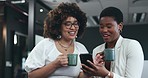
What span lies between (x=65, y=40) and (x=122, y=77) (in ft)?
1.54

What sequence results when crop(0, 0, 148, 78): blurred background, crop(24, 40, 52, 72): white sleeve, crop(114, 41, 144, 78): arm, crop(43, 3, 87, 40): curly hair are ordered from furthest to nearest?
1. crop(0, 0, 148, 78): blurred background
2. crop(43, 3, 87, 40): curly hair
3. crop(24, 40, 52, 72): white sleeve
4. crop(114, 41, 144, 78): arm

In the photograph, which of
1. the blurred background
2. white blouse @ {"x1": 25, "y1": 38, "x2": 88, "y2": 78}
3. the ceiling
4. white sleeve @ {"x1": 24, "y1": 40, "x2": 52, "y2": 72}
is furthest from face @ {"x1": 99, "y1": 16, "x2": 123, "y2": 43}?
the ceiling

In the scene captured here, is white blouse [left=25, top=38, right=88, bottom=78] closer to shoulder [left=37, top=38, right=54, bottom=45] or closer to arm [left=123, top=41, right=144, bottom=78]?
shoulder [left=37, top=38, right=54, bottom=45]

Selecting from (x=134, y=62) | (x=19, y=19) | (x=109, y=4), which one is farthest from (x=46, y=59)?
(x=19, y=19)

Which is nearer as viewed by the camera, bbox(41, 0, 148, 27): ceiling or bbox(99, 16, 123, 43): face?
bbox(99, 16, 123, 43): face

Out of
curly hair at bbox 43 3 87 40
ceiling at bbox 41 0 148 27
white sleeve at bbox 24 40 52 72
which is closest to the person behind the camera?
white sleeve at bbox 24 40 52 72

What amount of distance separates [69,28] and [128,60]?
16.6 inches

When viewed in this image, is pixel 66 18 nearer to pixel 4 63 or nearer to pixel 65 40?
pixel 65 40

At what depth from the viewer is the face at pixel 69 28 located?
4.88 ft

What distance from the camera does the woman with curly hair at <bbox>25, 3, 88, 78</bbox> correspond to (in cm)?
142

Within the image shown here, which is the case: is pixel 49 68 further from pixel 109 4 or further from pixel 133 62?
pixel 109 4

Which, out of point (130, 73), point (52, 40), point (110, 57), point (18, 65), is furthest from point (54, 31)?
point (18, 65)

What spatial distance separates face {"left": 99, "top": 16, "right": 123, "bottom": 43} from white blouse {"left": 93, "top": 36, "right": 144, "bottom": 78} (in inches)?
2.1

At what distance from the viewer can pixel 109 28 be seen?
4.66 ft
